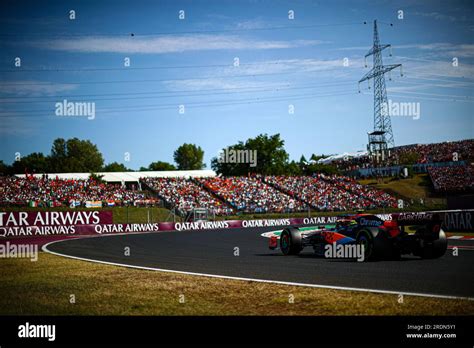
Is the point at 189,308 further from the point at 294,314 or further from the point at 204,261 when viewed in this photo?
the point at 204,261

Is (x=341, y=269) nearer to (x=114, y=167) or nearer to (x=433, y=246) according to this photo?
(x=433, y=246)

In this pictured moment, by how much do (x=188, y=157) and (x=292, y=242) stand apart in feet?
404

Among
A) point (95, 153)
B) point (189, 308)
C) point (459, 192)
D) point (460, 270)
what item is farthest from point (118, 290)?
point (95, 153)

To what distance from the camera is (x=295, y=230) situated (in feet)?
52.0

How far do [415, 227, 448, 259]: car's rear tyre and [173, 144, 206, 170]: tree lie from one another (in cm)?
12520

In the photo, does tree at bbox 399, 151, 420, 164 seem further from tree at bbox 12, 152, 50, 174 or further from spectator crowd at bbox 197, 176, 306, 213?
tree at bbox 12, 152, 50, 174

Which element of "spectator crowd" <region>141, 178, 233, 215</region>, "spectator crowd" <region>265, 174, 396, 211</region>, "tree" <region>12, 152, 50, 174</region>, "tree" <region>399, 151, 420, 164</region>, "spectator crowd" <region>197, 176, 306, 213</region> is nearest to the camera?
"spectator crowd" <region>141, 178, 233, 215</region>

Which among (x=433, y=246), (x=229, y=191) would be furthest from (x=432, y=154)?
(x=433, y=246)

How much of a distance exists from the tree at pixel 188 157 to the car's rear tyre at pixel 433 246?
411ft

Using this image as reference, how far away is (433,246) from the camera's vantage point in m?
12.9

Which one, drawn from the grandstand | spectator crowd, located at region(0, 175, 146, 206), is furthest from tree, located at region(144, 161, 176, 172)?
spectator crowd, located at region(0, 175, 146, 206)

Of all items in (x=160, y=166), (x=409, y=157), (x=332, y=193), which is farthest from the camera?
(x=160, y=166)

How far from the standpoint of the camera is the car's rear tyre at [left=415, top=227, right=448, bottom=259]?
41.7 feet
